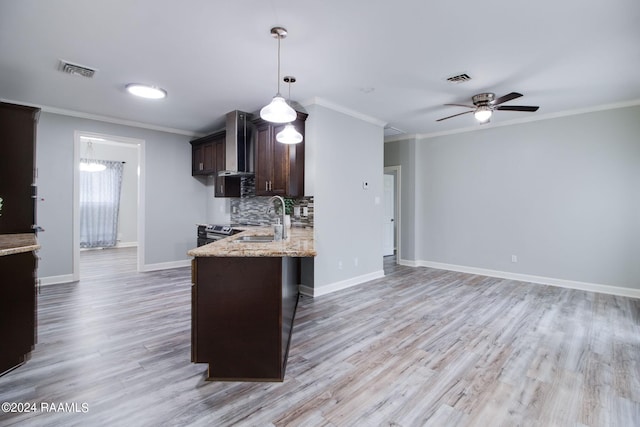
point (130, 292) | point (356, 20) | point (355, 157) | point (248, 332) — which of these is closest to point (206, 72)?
point (356, 20)

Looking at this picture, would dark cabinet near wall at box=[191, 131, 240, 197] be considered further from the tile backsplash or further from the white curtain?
the white curtain

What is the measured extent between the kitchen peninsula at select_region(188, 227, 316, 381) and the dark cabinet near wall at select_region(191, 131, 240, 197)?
365 centimetres

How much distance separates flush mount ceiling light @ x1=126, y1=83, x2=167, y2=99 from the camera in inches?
144

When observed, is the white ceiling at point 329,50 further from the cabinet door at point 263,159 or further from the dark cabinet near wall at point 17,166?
the dark cabinet near wall at point 17,166

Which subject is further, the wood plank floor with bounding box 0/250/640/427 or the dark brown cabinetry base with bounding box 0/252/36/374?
the dark brown cabinetry base with bounding box 0/252/36/374

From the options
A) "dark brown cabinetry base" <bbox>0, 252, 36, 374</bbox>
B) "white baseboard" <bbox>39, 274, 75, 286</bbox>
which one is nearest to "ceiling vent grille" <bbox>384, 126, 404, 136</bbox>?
"dark brown cabinetry base" <bbox>0, 252, 36, 374</bbox>

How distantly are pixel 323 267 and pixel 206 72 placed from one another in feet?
9.03

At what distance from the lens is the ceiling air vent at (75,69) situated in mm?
3164

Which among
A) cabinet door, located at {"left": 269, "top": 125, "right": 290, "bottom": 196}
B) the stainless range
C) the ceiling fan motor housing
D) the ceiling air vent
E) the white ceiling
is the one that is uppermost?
the white ceiling

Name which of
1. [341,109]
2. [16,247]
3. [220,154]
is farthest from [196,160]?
[16,247]

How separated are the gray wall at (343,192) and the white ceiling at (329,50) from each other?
419 mm

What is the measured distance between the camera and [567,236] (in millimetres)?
4727

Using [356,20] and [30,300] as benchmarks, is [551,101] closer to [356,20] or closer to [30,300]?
[356,20]

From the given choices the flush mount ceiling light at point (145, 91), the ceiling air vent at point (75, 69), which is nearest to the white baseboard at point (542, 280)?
the flush mount ceiling light at point (145, 91)
